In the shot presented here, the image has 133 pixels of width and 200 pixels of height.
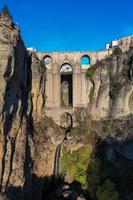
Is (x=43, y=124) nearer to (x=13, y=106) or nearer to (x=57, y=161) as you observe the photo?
(x=57, y=161)

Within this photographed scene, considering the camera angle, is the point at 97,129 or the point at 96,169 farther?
the point at 97,129

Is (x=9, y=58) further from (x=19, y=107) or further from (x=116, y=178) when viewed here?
(x=116, y=178)

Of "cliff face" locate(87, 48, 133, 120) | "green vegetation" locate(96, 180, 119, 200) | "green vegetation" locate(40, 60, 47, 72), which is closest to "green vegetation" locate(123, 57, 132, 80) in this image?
"cliff face" locate(87, 48, 133, 120)

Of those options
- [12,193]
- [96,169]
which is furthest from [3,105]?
[96,169]

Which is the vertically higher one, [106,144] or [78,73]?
[78,73]

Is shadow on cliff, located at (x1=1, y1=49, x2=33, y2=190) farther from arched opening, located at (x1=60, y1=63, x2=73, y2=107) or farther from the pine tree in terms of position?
arched opening, located at (x1=60, y1=63, x2=73, y2=107)

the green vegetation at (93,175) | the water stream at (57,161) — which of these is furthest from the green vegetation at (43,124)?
the green vegetation at (93,175)
